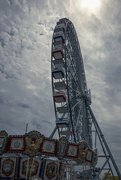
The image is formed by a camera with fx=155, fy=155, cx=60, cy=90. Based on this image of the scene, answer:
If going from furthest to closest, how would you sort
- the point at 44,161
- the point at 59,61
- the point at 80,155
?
the point at 59,61 < the point at 44,161 < the point at 80,155

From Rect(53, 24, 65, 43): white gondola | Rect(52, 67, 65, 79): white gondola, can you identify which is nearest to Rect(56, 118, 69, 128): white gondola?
Rect(52, 67, 65, 79): white gondola

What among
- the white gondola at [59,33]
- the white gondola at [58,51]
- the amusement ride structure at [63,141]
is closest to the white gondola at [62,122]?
the amusement ride structure at [63,141]

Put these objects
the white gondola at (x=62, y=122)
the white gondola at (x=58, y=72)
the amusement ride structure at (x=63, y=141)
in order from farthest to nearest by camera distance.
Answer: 1. the white gondola at (x=58, y=72)
2. the white gondola at (x=62, y=122)
3. the amusement ride structure at (x=63, y=141)

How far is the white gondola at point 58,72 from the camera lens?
788 inches

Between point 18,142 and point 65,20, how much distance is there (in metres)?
19.3

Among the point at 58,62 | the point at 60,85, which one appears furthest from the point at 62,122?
the point at 58,62

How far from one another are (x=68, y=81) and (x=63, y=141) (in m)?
10.2

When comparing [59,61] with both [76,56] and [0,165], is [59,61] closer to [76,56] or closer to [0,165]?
[76,56]

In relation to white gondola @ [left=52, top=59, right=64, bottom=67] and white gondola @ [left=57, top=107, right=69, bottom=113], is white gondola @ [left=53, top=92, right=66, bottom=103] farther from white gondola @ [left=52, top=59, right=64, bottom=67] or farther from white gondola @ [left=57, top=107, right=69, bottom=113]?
white gondola @ [left=52, top=59, right=64, bottom=67]

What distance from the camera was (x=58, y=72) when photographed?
2011 centimetres

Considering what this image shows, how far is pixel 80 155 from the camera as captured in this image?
1377 cm

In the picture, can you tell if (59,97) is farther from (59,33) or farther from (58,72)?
(59,33)

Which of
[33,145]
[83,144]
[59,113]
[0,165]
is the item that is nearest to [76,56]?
[59,113]

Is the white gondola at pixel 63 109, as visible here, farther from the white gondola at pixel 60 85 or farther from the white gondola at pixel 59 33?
the white gondola at pixel 59 33
